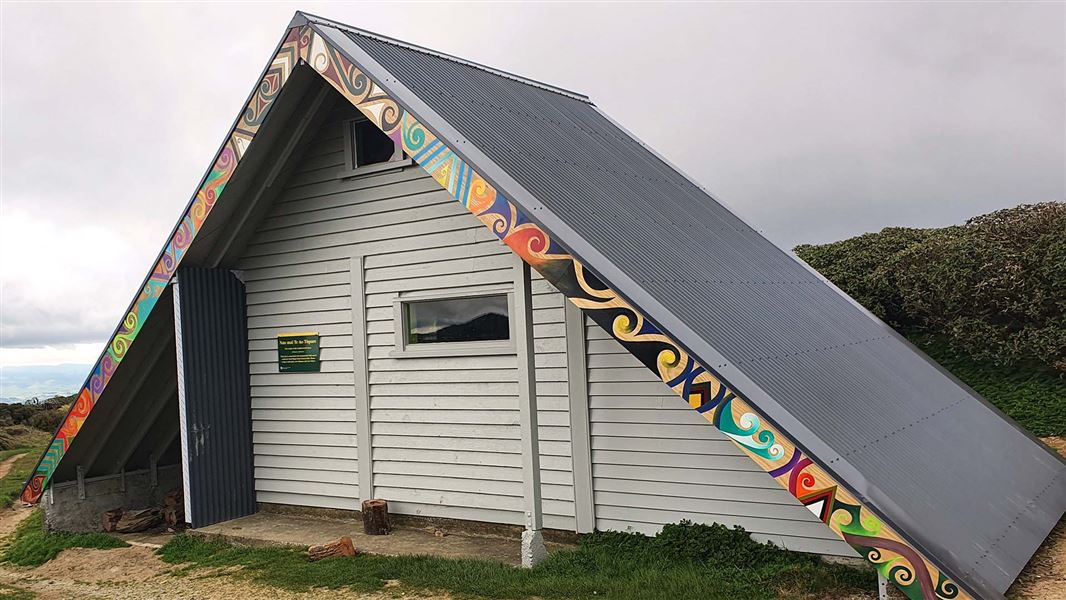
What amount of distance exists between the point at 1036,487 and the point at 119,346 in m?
8.49

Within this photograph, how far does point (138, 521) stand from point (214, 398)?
1.71m

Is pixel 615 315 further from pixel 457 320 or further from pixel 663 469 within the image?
pixel 457 320

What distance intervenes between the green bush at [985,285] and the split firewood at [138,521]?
11.0 metres

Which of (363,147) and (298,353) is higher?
(363,147)

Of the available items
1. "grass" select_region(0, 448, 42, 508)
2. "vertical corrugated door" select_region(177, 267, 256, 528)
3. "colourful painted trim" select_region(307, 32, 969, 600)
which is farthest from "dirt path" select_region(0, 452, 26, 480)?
"colourful painted trim" select_region(307, 32, 969, 600)

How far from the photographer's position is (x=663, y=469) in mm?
7441

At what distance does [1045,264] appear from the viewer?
12758mm

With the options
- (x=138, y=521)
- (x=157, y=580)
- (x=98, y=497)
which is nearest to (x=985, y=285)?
(x=157, y=580)

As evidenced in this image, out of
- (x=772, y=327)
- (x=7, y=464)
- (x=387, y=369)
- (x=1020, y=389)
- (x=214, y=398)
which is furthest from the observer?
(x=7, y=464)

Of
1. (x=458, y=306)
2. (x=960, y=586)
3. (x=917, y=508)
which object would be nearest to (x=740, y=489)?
(x=917, y=508)

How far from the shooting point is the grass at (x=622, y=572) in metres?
6.17

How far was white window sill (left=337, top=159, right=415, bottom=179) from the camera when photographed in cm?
867

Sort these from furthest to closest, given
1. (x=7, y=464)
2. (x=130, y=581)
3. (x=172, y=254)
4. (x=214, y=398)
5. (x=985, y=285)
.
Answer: (x=7, y=464) < (x=985, y=285) < (x=214, y=398) < (x=172, y=254) < (x=130, y=581)

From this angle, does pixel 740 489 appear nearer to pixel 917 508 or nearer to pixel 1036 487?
pixel 917 508
